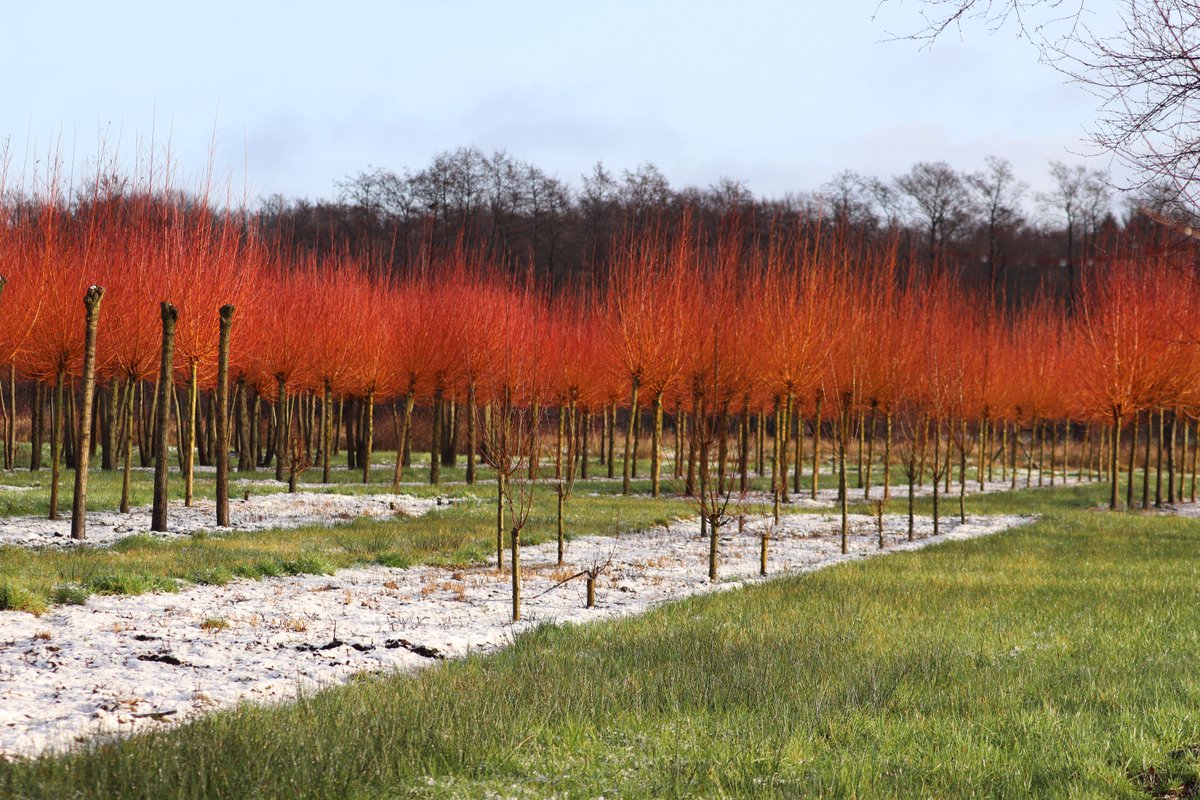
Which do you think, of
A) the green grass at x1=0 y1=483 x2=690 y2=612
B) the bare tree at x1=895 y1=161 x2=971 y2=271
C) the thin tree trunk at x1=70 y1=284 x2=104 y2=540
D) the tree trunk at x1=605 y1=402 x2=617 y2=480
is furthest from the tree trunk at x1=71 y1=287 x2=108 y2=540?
the bare tree at x1=895 y1=161 x2=971 y2=271

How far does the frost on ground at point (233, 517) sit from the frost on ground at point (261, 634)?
14.4 ft

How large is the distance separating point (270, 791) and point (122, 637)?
437cm

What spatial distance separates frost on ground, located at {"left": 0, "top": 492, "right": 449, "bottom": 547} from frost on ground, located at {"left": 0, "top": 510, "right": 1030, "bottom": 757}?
173 inches

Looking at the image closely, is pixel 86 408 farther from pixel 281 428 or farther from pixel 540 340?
pixel 281 428

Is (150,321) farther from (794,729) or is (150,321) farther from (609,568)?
(794,729)

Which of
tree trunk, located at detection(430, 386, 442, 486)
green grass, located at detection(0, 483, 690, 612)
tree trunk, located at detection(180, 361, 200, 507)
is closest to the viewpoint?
green grass, located at detection(0, 483, 690, 612)

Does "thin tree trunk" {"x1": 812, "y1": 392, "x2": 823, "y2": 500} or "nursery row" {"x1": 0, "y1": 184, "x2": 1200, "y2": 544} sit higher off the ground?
"nursery row" {"x1": 0, "y1": 184, "x2": 1200, "y2": 544}

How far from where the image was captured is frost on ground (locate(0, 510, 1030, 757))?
621 cm

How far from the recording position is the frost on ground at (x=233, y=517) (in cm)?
1380

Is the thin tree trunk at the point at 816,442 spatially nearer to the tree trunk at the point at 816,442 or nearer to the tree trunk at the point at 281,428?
the tree trunk at the point at 816,442

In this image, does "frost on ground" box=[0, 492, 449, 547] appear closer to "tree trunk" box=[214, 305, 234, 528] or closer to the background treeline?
"tree trunk" box=[214, 305, 234, 528]

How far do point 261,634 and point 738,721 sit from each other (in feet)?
15.2

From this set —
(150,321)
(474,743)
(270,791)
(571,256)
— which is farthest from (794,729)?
(571,256)

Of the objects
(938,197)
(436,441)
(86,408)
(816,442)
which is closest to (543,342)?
(436,441)
